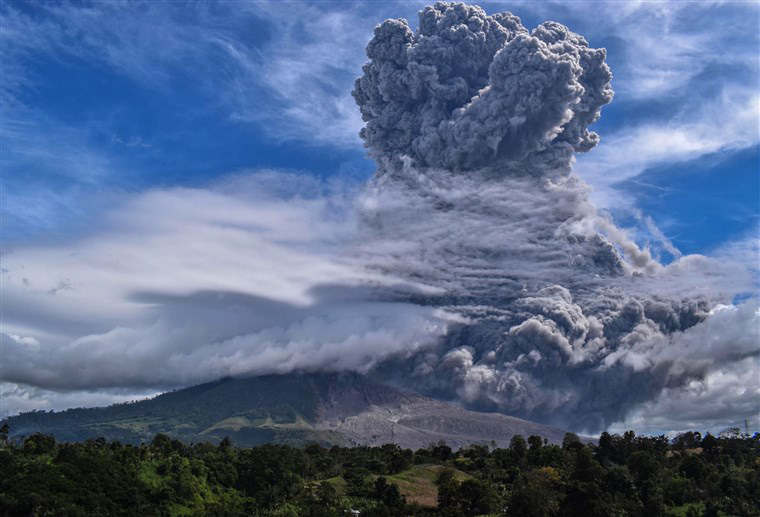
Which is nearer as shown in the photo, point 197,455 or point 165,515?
point 165,515

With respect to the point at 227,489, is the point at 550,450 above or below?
above

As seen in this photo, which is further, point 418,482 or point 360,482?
point 418,482

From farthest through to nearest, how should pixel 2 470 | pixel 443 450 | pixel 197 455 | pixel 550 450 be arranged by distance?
1. pixel 443 450
2. pixel 550 450
3. pixel 197 455
4. pixel 2 470

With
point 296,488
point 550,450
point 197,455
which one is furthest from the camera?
point 550,450

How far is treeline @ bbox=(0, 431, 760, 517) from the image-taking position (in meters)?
97.8

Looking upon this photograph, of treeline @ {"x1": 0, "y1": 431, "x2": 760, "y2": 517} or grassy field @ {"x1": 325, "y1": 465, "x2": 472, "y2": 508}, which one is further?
grassy field @ {"x1": 325, "y1": 465, "x2": 472, "y2": 508}

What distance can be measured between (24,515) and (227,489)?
36887mm

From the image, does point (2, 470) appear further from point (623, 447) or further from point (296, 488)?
point (623, 447)

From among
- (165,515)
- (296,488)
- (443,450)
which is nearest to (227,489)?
(296,488)

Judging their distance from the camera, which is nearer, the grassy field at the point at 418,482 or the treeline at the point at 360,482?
the treeline at the point at 360,482

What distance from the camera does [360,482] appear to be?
12244 centimetres

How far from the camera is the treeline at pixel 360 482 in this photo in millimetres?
97812

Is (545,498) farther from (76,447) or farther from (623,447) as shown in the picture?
(76,447)

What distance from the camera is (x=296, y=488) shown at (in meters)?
119
